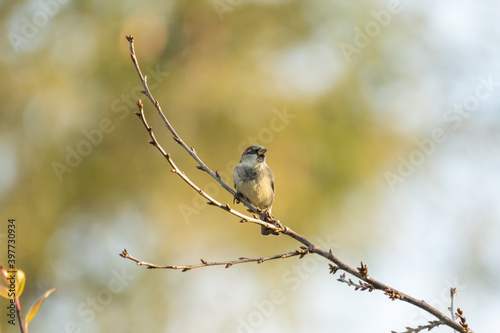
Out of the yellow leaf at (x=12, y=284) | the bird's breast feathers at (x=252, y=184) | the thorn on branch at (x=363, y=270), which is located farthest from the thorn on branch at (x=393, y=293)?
the bird's breast feathers at (x=252, y=184)

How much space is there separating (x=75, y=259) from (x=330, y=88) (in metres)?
5.96

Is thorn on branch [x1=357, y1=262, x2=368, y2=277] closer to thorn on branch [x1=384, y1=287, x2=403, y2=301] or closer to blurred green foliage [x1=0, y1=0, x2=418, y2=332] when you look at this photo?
thorn on branch [x1=384, y1=287, x2=403, y2=301]

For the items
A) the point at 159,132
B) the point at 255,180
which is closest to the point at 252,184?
the point at 255,180

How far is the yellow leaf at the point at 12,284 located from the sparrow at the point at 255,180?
3.00 m

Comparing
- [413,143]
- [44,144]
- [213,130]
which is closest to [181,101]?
[213,130]

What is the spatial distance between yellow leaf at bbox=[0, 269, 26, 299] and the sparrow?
9.84 ft

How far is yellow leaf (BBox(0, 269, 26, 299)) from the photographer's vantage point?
155cm

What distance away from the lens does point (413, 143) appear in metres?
11.3

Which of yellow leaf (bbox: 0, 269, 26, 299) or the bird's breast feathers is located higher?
the bird's breast feathers

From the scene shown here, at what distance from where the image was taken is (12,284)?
5.21 ft

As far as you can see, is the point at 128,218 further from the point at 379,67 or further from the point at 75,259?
the point at 379,67

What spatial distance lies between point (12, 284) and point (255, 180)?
321cm

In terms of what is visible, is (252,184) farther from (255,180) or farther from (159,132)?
(159,132)

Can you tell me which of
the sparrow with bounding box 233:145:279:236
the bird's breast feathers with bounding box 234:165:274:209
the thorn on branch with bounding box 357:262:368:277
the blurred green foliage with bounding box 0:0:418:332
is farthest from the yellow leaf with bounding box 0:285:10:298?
the blurred green foliage with bounding box 0:0:418:332
